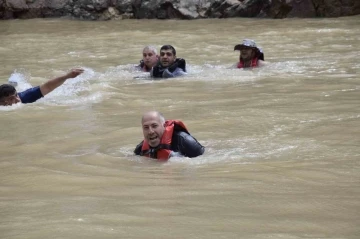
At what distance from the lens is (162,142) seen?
6508 millimetres

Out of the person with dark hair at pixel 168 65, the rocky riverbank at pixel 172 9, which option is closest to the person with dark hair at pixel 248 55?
the person with dark hair at pixel 168 65

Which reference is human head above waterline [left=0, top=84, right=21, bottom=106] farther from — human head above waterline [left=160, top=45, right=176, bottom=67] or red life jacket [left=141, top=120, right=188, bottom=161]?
human head above waterline [left=160, top=45, right=176, bottom=67]

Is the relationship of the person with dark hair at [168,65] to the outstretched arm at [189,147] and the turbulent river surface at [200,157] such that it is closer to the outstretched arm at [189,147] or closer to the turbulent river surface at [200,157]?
the turbulent river surface at [200,157]

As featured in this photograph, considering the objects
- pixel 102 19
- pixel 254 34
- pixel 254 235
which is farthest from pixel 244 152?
pixel 102 19

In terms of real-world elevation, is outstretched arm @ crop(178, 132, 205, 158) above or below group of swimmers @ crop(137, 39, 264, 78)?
above

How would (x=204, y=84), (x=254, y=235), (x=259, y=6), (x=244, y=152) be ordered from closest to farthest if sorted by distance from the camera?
1. (x=254, y=235)
2. (x=244, y=152)
3. (x=204, y=84)
4. (x=259, y=6)

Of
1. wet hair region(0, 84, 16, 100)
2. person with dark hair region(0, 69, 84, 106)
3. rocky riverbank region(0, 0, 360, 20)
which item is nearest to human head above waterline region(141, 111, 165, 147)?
person with dark hair region(0, 69, 84, 106)

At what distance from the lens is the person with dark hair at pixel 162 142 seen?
6.46m

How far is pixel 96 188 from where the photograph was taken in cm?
505

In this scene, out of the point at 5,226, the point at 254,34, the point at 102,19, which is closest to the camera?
the point at 5,226

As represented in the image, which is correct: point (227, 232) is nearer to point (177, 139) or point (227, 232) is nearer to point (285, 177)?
point (285, 177)

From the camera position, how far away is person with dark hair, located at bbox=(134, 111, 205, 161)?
6461 millimetres

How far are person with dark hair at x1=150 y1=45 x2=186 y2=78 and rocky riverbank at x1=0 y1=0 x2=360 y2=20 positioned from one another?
11617mm

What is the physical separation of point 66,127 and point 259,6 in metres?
16.6
